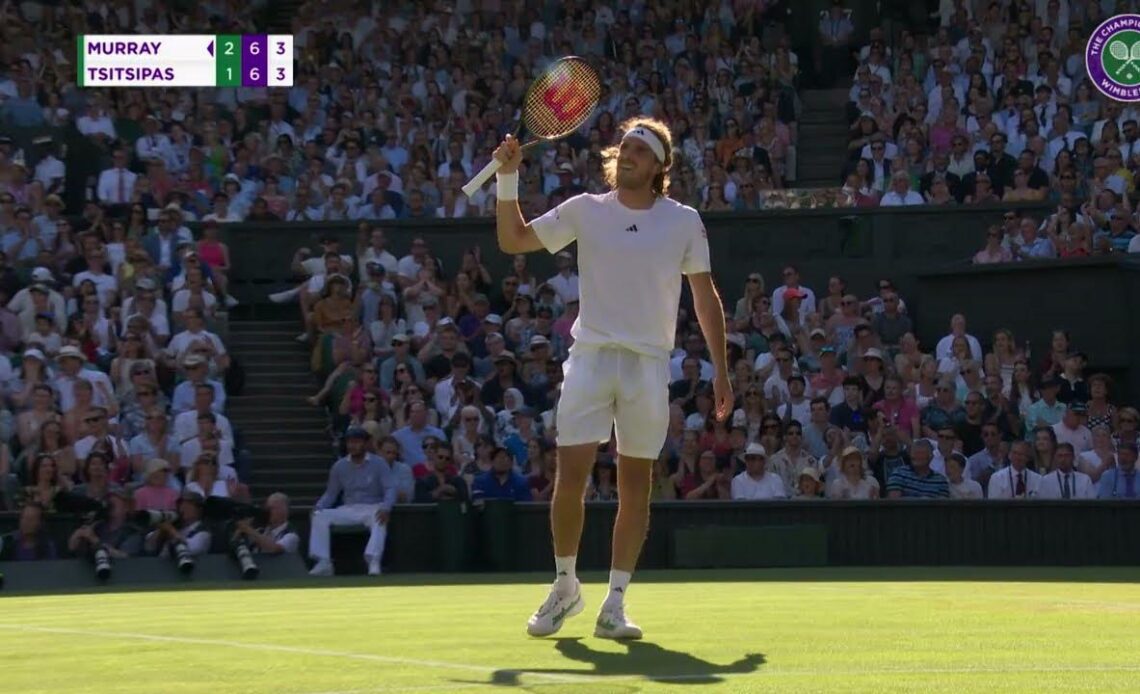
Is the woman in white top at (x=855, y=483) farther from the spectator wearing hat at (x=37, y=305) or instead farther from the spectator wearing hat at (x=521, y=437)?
the spectator wearing hat at (x=37, y=305)

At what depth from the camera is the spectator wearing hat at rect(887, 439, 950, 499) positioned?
57.5 feet

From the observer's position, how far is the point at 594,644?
25.8ft

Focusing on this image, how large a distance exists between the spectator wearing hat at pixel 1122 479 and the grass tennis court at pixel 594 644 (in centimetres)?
597

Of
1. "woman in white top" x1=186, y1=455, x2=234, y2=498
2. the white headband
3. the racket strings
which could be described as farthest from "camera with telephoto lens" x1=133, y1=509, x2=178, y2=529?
the white headband

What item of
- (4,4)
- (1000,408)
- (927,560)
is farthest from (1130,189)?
(4,4)

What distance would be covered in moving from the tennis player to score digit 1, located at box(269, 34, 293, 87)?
1861 centimetres

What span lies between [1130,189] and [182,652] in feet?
54.0

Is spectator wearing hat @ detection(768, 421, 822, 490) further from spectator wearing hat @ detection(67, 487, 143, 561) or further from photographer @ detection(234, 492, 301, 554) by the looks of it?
spectator wearing hat @ detection(67, 487, 143, 561)

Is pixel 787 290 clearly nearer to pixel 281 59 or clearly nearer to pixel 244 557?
pixel 244 557

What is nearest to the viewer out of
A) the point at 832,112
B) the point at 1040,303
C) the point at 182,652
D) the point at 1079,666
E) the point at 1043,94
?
the point at 1079,666

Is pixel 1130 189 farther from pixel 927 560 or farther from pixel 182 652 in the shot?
pixel 182 652

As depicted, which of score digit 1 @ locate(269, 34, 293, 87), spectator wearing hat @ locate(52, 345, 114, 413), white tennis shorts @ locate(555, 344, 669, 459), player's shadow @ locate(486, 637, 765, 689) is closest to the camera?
player's shadow @ locate(486, 637, 765, 689)

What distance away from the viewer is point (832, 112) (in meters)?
26.2

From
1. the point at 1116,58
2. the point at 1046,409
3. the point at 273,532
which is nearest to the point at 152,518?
the point at 273,532
